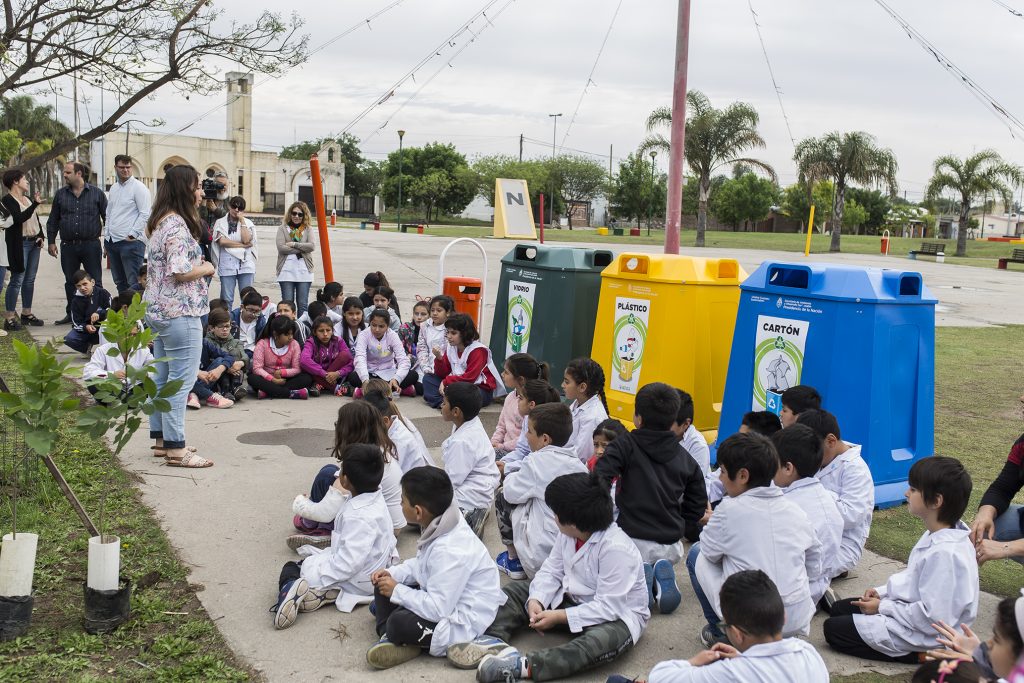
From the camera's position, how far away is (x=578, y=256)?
8070mm

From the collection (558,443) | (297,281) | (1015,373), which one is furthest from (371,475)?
(1015,373)

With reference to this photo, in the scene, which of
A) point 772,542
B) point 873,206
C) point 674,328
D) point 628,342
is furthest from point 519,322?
point 873,206

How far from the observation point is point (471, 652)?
3.74m

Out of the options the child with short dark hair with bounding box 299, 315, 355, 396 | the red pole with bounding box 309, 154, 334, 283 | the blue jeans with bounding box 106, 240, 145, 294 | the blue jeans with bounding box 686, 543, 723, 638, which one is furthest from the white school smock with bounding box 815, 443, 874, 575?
the blue jeans with bounding box 106, 240, 145, 294

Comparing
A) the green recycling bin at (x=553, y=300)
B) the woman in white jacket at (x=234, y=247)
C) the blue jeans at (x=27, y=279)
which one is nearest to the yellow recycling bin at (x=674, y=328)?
the green recycling bin at (x=553, y=300)

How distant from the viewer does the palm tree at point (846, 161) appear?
40.7 meters

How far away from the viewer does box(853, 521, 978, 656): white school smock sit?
3676 millimetres

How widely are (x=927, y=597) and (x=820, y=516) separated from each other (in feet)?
1.97

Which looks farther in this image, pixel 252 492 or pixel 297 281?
pixel 297 281

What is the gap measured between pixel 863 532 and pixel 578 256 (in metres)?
3.99

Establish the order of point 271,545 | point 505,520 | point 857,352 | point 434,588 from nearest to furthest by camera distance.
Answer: point 434,588, point 505,520, point 271,545, point 857,352

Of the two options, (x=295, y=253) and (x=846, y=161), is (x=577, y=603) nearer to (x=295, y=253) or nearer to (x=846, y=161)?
(x=295, y=253)

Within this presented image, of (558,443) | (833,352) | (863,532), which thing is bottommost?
(863,532)

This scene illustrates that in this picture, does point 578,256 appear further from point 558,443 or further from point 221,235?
point 221,235
